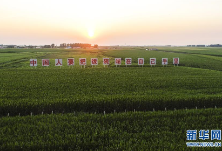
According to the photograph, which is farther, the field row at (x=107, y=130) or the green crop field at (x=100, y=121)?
the green crop field at (x=100, y=121)

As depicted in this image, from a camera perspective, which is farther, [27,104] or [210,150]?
[27,104]

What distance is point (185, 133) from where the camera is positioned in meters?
9.03

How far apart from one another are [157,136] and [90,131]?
3.25 metres

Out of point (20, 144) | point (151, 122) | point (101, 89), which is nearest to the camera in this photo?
point (20, 144)

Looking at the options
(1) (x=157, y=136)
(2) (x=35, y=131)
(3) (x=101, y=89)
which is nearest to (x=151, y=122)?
(1) (x=157, y=136)

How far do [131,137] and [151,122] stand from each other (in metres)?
2.05

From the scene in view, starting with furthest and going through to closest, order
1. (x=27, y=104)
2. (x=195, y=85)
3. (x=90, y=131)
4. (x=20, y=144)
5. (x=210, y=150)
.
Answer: (x=195, y=85) < (x=27, y=104) < (x=90, y=131) < (x=20, y=144) < (x=210, y=150)

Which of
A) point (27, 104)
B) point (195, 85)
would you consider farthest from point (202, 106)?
point (27, 104)

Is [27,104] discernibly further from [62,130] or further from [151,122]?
[151,122]

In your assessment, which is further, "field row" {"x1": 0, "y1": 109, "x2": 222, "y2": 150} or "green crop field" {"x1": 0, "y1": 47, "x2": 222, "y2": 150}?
"green crop field" {"x1": 0, "y1": 47, "x2": 222, "y2": 150}

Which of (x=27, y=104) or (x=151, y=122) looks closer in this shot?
(x=151, y=122)

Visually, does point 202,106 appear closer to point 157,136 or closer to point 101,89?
point 157,136

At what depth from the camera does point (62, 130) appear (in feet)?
30.8

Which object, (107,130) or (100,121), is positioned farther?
(100,121)
